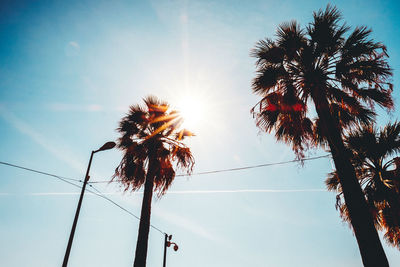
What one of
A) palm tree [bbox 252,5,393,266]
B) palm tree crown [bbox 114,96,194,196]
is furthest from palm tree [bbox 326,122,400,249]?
palm tree crown [bbox 114,96,194,196]

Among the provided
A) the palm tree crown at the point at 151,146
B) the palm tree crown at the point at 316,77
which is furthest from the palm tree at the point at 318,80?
the palm tree crown at the point at 151,146

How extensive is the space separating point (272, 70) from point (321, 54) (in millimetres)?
1692

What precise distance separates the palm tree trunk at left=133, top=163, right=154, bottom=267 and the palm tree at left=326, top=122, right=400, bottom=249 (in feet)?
27.0

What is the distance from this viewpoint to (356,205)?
502 cm

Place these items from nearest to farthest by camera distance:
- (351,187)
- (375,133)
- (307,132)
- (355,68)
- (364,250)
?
(364,250), (351,187), (355,68), (307,132), (375,133)

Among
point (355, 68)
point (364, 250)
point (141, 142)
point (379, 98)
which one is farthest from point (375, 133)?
point (141, 142)

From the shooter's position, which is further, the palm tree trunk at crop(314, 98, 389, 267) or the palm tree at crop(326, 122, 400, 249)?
the palm tree at crop(326, 122, 400, 249)

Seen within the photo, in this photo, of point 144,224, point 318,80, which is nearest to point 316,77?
point 318,80

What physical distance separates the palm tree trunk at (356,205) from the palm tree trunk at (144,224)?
6536 millimetres

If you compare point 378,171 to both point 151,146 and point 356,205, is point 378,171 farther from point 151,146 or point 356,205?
point 151,146

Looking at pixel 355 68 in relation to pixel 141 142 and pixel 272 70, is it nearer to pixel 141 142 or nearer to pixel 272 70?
pixel 272 70

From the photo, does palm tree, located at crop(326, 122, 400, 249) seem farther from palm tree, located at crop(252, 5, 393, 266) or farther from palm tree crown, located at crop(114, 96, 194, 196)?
palm tree crown, located at crop(114, 96, 194, 196)

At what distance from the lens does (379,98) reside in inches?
271

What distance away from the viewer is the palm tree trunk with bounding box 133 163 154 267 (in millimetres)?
7320
